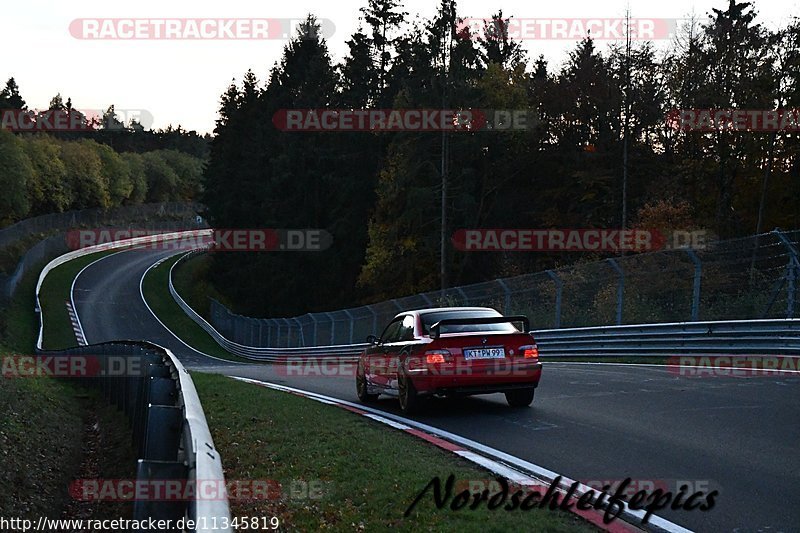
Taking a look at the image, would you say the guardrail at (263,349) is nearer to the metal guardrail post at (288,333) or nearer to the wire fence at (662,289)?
the metal guardrail post at (288,333)

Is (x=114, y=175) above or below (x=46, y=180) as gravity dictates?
above

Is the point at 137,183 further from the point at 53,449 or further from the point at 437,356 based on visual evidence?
the point at 437,356

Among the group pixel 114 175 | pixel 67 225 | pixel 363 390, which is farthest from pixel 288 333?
pixel 114 175

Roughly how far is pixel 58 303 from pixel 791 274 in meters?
55.1

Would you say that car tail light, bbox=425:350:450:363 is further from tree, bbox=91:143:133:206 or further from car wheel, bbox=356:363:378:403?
tree, bbox=91:143:133:206

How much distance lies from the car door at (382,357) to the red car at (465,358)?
1.96 feet

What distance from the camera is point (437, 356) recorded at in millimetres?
12000

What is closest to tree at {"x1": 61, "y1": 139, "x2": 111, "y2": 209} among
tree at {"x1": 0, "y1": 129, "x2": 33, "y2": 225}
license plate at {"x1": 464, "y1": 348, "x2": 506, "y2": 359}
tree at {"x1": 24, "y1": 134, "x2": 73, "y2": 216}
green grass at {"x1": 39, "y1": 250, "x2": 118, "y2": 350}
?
tree at {"x1": 24, "y1": 134, "x2": 73, "y2": 216}

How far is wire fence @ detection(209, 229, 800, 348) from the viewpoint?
17156mm

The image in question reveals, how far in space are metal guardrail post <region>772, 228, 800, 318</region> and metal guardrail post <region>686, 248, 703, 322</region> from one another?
2063 mm

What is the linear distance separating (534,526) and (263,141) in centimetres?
7872

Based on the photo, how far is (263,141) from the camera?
271 feet

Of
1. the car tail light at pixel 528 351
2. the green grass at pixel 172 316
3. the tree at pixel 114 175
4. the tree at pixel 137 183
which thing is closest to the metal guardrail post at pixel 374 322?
the car tail light at pixel 528 351

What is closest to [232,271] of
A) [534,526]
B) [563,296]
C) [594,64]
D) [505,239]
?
[505,239]
